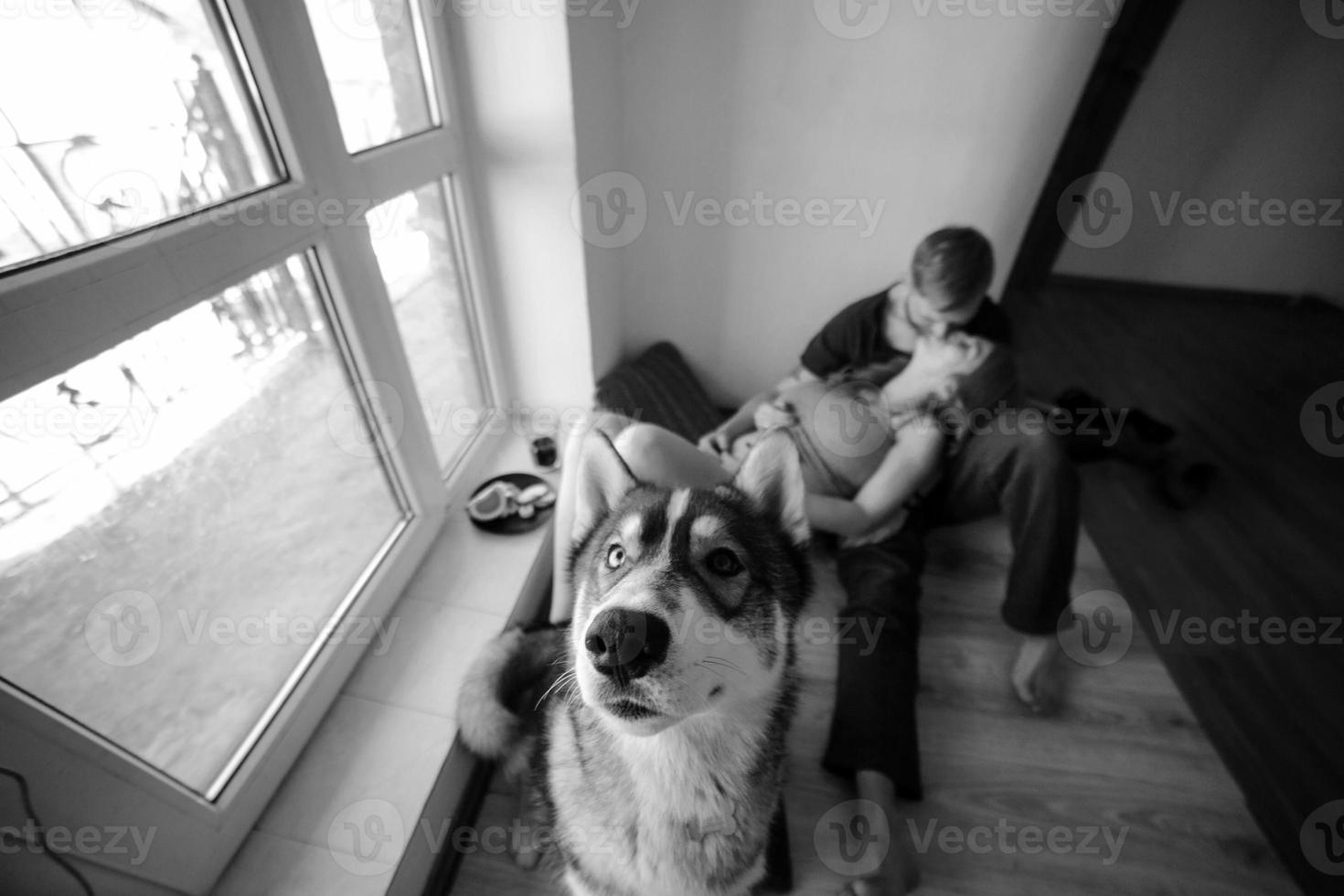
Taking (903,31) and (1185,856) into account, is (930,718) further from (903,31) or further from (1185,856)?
(903,31)

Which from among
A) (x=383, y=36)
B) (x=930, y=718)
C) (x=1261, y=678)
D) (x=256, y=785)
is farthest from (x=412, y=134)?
(x=1261, y=678)

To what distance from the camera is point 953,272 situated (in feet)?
4.03

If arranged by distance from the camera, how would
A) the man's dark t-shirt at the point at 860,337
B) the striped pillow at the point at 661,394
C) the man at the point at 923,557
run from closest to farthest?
the man at the point at 923,557 → the man's dark t-shirt at the point at 860,337 → the striped pillow at the point at 661,394

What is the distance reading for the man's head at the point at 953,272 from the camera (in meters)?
1.23

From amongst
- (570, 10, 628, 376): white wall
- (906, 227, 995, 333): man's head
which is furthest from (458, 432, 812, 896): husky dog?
(570, 10, 628, 376): white wall

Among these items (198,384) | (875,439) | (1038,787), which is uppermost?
(198,384)

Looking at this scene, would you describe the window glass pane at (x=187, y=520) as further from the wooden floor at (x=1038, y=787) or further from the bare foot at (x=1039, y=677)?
the bare foot at (x=1039, y=677)

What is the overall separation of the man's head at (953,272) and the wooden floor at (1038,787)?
79 centimetres

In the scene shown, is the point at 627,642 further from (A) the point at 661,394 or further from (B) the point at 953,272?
(A) the point at 661,394

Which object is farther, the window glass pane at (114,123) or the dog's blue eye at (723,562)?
the dog's blue eye at (723,562)

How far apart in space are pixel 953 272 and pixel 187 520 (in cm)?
165

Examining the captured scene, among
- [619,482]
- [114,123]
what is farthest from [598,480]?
[114,123]

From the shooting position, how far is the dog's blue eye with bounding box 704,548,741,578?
729 mm

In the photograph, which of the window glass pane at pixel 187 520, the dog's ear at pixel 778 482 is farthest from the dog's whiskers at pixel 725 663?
the window glass pane at pixel 187 520
